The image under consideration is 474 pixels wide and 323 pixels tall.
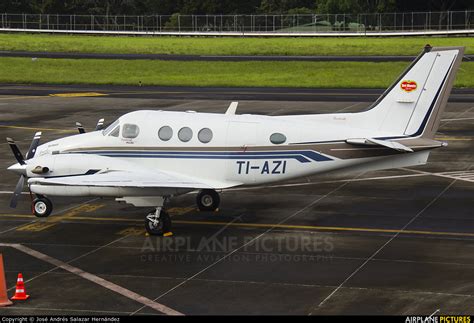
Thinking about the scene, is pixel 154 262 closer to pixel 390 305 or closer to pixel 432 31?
pixel 390 305

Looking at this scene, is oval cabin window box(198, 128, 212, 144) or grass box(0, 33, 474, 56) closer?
oval cabin window box(198, 128, 212, 144)

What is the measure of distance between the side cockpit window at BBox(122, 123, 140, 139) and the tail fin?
6.89 metres

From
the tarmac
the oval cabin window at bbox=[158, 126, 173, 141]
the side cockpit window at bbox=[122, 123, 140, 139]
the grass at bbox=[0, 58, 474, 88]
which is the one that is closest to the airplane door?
the tarmac

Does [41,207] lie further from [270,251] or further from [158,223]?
[270,251]

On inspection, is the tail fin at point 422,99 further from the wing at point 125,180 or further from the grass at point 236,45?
the grass at point 236,45

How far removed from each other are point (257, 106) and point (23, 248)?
30.7 m

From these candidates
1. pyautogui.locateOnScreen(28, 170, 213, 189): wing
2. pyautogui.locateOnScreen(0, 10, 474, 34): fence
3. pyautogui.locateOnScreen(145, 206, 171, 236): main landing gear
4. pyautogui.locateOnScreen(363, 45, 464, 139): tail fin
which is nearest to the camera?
pyautogui.locateOnScreen(28, 170, 213, 189): wing

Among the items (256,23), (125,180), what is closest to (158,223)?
(125,180)

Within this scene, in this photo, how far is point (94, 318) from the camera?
59.7ft

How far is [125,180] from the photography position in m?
25.2

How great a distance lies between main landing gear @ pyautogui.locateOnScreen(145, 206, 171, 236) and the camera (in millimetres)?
25172

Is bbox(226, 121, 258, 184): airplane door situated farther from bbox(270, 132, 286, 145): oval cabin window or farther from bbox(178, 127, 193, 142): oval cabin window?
bbox(178, 127, 193, 142): oval cabin window

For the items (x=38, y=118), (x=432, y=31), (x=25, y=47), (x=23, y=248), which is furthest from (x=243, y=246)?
(x=432, y=31)

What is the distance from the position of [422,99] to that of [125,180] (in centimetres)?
904
